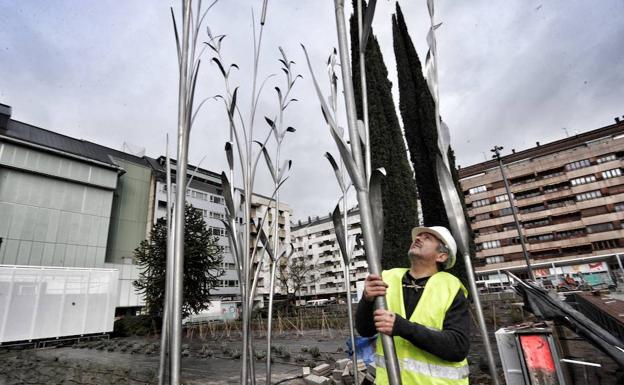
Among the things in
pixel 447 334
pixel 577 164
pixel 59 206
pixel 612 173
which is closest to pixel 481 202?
pixel 577 164

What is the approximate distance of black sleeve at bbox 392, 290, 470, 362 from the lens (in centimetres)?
119

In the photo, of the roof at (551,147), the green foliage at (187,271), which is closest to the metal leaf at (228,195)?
the green foliage at (187,271)

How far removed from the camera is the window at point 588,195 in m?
37.4

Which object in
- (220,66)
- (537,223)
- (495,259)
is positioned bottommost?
(220,66)

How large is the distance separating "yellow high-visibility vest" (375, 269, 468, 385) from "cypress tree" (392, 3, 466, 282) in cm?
972

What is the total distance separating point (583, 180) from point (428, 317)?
49.6 metres

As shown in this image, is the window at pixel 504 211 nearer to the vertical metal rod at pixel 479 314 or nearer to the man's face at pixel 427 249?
the man's face at pixel 427 249

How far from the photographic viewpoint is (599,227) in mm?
36500

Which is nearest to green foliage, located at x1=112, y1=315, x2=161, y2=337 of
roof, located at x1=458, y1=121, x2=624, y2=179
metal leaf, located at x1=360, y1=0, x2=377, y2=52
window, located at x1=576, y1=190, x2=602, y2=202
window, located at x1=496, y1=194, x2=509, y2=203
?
metal leaf, located at x1=360, y1=0, x2=377, y2=52

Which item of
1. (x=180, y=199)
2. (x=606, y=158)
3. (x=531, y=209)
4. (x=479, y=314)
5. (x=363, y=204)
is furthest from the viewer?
(x=531, y=209)

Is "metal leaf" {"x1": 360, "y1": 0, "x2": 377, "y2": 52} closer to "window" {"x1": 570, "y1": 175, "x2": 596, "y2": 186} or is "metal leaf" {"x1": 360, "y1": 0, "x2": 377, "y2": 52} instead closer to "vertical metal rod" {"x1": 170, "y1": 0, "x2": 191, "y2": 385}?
"vertical metal rod" {"x1": 170, "y1": 0, "x2": 191, "y2": 385}

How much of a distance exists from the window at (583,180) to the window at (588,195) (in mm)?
1368

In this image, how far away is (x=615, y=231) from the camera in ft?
116

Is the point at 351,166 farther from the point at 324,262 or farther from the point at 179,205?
the point at 324,262
